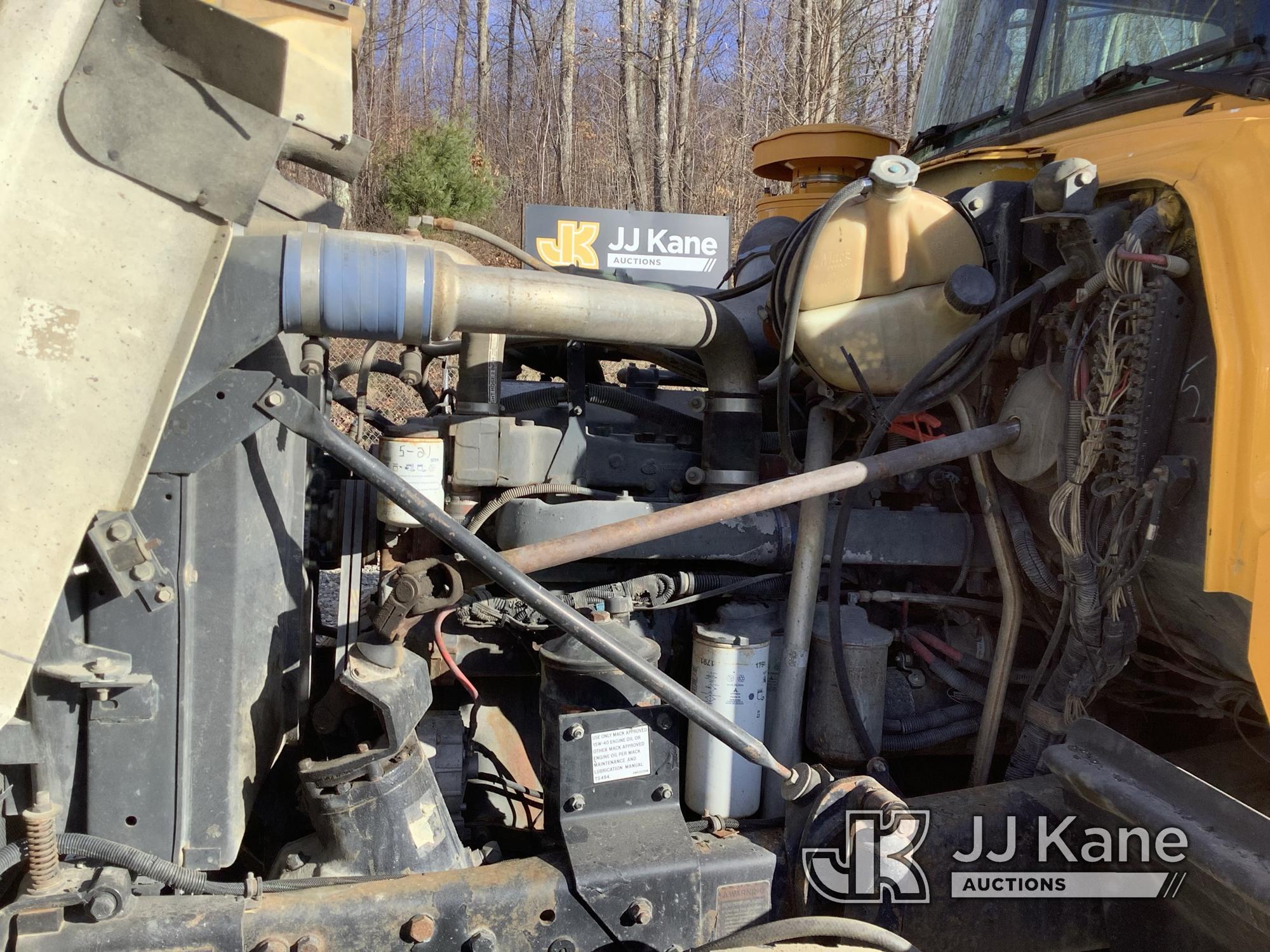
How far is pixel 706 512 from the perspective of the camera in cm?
200

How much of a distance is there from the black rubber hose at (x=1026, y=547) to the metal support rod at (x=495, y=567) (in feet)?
2.45

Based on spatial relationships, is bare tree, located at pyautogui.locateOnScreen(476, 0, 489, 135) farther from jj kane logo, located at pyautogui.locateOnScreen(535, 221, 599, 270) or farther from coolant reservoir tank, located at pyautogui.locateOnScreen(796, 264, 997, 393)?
coolant reservoir tank, located at pyautogui.locateOnScreen(796, 264, 997, 393)

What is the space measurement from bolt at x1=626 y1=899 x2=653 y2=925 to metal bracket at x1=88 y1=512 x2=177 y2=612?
106 cm

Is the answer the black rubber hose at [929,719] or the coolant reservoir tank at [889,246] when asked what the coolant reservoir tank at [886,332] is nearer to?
the coolant reservoir tank at [889,246]

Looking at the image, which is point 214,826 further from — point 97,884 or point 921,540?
point 921,540

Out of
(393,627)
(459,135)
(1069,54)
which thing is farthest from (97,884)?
(459,135)

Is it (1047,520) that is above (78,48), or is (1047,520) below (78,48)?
below

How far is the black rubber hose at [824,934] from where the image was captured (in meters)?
1.69

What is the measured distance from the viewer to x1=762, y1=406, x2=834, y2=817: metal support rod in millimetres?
2271

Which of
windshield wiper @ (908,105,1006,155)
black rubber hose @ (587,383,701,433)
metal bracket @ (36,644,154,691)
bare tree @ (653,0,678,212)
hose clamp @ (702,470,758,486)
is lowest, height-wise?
metal bracket @ (36,644,154,691)

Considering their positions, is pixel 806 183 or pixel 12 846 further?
pixel 806 183

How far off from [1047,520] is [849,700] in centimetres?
61

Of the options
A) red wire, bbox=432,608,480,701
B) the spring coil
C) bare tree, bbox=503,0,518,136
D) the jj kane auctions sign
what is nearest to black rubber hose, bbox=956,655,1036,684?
red wire, bbox=432,608,480,701

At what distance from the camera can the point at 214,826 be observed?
1.91 m
